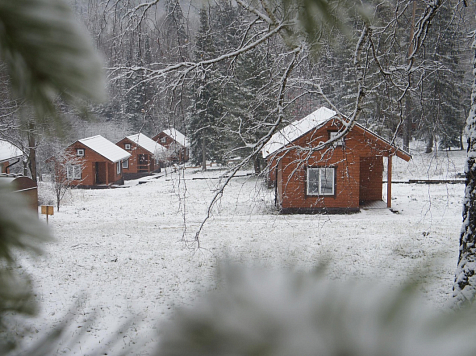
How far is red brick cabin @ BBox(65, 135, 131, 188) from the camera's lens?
27438 mm

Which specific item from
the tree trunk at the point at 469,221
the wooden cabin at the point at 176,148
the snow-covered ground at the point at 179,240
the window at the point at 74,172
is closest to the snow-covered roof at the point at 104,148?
the window at the point at 74,172

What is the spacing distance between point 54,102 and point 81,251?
10734 mm

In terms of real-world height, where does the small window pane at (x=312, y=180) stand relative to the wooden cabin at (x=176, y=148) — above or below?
below

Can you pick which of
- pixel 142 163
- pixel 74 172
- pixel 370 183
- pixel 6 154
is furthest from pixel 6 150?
pixel 142 163

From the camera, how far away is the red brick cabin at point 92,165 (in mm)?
27438

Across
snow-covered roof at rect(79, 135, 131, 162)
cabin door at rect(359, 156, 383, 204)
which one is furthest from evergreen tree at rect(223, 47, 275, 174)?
snow-covered roof at rect(79, 135, 131, 162)

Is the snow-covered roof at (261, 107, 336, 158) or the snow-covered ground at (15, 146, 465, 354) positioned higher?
the snow-covered roof at (261, 107, 336, 158)

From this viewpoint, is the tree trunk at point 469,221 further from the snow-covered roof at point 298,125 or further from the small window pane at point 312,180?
the small window pane at point 312,180

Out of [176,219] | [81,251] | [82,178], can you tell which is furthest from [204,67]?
[82,178]

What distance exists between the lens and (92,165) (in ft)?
93.0

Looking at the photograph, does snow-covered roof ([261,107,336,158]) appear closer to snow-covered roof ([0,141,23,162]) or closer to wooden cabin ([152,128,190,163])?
wooden cabin ([152,128,190,163])

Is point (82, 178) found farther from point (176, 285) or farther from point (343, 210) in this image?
point (176, 285)

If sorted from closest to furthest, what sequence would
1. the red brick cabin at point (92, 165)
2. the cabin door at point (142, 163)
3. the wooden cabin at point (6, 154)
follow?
the wooden cabin at point (6, 154) < the red brick cabin at point (92, 165) < the cabin door at point (142, 163)

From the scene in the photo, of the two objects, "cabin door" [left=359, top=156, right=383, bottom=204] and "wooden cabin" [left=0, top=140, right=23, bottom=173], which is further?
"cabin door" [left=359, top=156, right=383, bottom=204]
